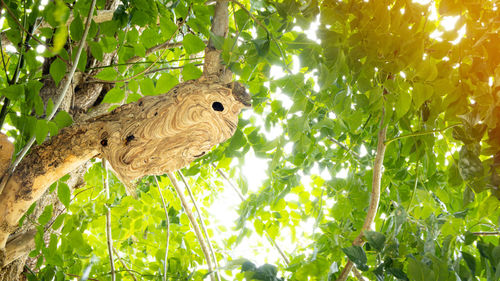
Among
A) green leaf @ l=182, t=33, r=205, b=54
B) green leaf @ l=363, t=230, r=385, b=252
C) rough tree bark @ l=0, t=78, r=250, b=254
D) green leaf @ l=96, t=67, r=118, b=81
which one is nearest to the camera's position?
green leaf @ l=363, t=230, r=385, b=252

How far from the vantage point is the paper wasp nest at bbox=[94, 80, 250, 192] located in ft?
3.73

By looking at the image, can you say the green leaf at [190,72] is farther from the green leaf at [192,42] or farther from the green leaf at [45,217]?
the green leaf at [45,217]

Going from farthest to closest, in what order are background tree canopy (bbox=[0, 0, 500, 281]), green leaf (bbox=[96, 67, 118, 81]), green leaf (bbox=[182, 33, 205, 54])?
green leaf (bbox=[96, 67, 118, 81]), green leaf (bbox=[182, 33, 205, 54]), background tree canopy (bbox=[0, 0, 500, 281])

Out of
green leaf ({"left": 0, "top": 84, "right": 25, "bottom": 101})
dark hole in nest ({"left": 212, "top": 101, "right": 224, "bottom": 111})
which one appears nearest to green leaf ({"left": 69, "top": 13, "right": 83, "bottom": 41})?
green leaf ({"left": 0, "top": 84, "right": 25, "bottom": 101})

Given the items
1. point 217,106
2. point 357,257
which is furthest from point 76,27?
point 357,257

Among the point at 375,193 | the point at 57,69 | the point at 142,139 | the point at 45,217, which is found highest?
the point at 57,69

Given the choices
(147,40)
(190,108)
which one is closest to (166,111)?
(190,108)

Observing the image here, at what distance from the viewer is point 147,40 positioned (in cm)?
145

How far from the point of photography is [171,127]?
1.13m

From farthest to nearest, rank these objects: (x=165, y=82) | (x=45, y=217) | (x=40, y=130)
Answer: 1. (x=165, y=82)
2. (x=45, y=217)
3. (x=40, y=130)

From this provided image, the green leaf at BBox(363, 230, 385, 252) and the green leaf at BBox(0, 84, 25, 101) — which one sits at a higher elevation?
the green leaf at BBox(0, 84, 25, 101)

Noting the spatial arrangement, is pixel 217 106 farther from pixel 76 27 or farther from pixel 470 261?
pixel 470 261

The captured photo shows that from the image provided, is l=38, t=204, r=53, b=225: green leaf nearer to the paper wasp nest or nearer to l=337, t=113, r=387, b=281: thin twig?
the paper wasp nest

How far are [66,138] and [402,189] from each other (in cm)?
121
